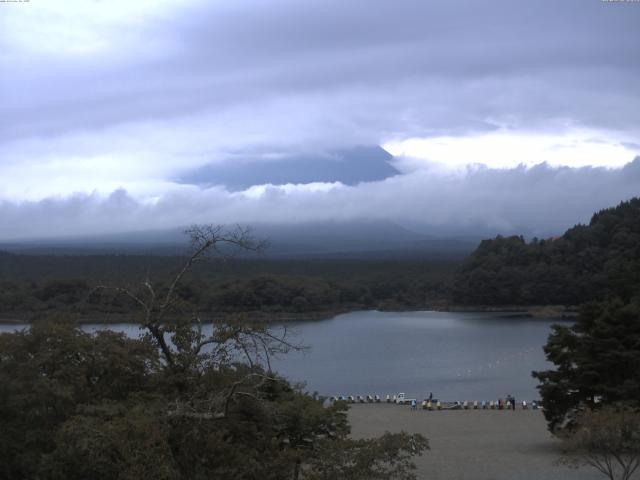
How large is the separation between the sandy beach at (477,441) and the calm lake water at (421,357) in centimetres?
305

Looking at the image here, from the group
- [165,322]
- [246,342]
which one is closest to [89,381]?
[165,322]

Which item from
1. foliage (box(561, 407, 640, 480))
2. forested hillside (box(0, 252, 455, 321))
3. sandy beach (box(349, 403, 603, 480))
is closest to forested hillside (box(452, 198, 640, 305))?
forested hillside (box(0, 252, 455, 321))

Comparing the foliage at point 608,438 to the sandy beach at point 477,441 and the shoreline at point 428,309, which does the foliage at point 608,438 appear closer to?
the sandy beach at point 477,441

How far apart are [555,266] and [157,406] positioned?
55.2 metres

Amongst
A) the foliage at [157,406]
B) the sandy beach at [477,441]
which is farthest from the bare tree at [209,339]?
the sandy beach at [477,441]

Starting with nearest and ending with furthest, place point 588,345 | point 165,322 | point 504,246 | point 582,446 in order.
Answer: point 165,322 < point 582,446 < point 588,345 < point 504,246

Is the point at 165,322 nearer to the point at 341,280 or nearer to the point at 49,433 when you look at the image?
the point at 49,433

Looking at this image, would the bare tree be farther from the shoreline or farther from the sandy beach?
the shoreline

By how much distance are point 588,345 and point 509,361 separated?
17.9 meters

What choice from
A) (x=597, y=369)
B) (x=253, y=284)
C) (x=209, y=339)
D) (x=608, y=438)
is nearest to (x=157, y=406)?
(x=209, y=339)

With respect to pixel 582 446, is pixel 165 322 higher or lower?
higher

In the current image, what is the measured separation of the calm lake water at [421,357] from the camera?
27.4 m

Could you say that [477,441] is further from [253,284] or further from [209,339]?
[253,284]

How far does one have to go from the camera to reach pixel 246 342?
22.5ft
